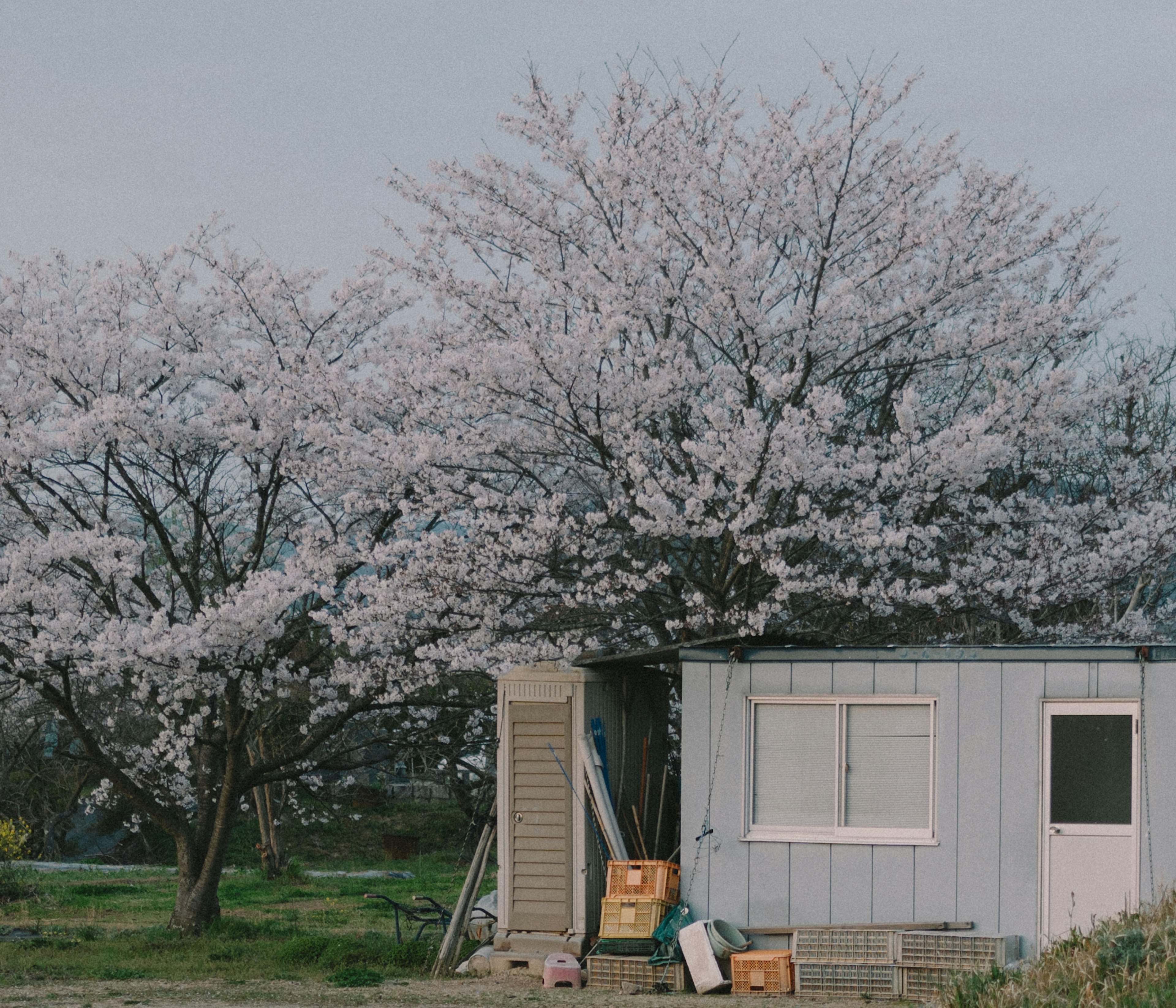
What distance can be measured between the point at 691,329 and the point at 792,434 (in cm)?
257

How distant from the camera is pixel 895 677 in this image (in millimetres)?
9258

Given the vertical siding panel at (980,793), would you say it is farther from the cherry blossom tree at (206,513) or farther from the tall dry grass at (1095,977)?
the cherry blossom tree at (206,513)

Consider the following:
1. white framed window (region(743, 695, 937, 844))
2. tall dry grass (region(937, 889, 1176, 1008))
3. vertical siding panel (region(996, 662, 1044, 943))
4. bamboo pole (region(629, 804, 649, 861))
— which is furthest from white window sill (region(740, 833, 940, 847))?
tall dry grass (region(937, 889, 1176, 1008))

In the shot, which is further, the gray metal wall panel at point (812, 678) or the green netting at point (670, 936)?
the gray metal wall panel at point (812, 678)

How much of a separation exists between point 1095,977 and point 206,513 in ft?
34.6

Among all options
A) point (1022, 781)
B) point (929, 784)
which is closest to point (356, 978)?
point (929, 784)

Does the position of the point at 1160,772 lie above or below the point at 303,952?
above

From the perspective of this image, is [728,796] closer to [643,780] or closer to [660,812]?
[660,812]

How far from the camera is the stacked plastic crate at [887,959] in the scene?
8.72m

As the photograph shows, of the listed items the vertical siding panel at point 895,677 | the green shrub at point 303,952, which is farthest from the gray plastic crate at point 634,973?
the green shrub at point 303,952

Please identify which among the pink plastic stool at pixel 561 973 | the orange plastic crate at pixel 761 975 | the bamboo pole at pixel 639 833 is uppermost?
the bamboo pole at pixel 639 833

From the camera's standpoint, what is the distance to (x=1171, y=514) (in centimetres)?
1139

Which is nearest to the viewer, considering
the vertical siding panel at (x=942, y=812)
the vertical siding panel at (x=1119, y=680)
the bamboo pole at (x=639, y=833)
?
the vertical siding panel at (x=1119, y=680)

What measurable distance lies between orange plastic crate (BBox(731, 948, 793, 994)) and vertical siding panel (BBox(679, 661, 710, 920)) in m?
0.50
